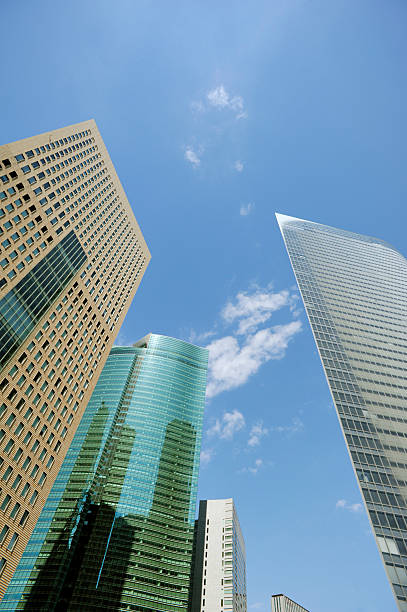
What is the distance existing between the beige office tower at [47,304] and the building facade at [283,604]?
179m

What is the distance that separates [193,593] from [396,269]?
134669 mm

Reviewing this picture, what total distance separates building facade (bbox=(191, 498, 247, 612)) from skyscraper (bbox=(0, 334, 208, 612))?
10.5m

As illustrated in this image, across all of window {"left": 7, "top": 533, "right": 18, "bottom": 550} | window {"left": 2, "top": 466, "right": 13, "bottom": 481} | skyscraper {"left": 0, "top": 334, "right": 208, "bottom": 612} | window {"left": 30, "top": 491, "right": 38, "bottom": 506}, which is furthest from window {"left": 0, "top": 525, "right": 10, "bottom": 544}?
skyscraper {"left": 0, "top": 334, "right": 208, "bottom": 612}

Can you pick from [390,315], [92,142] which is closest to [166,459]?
[390,315]

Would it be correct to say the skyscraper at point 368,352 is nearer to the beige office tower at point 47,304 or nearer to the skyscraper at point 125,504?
the beige office tower at point 47,304

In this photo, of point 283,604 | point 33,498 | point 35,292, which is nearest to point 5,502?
point 33,498

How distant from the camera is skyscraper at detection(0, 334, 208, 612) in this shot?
10869cm

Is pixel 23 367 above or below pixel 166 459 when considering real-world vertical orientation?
below

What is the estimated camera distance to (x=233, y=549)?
13138 cm

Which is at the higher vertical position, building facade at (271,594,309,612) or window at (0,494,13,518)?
building facade at (271,594,309,612)

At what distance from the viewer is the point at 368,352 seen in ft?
287

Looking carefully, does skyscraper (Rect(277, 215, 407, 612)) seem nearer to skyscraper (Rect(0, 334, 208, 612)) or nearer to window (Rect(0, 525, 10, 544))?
window (Rect(0, 525, 10, 544))

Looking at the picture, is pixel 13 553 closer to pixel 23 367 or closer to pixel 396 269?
pixel 23 367

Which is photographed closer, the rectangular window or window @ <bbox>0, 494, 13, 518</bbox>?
window @ <bbox>0, 494, 13, 518</bbox>
